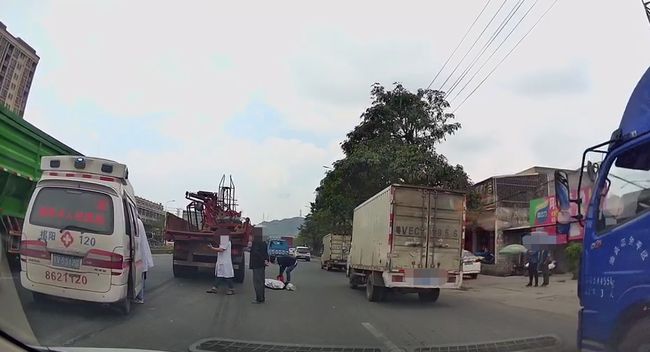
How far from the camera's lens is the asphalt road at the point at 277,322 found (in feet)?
22.9

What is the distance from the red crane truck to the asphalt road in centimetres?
148

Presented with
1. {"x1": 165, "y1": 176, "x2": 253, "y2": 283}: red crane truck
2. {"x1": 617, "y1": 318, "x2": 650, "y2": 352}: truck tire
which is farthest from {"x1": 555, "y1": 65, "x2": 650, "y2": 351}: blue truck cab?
{"x1": 165, "y1": 176, "x2": 253, "y2": 283}: red crane truck

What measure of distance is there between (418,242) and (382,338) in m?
5.27

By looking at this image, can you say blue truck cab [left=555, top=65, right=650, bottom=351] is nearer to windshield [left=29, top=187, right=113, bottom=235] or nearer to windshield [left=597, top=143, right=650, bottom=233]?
windshield [left=597, top=143, right=650, bottom=233]

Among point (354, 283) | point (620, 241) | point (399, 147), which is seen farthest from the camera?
point (399, 147)

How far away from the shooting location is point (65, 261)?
24.3 feet

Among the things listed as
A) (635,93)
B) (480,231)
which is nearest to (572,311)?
(635,93)

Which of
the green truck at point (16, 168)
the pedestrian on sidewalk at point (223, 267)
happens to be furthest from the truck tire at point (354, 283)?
the green truck at point (16, 168)

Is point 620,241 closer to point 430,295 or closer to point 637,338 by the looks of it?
point 637,338

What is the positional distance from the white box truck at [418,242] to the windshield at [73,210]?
6853 millimetres

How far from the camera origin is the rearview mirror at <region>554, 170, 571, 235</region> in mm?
5998

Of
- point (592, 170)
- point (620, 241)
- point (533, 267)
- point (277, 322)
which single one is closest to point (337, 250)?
point (533, 267)

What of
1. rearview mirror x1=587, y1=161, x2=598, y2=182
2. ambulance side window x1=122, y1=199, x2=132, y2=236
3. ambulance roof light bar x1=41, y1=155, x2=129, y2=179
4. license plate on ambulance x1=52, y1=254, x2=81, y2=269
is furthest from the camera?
ambulance side window x1=122, y1=199, x2=132, y2=236

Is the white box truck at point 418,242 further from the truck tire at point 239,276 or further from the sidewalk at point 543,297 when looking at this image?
the truck tire at point 239,276
